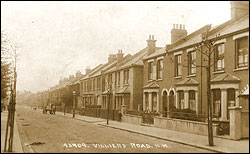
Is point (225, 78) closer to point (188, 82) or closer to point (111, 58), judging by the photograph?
point (188, 82)

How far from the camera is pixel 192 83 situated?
920 inches

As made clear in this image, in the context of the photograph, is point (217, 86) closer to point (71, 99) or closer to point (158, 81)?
point (158, 81)

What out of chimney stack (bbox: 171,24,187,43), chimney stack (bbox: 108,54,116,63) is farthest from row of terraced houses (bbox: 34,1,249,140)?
chimney stack (bbox: 108,54,116,63)

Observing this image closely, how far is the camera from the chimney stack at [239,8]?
2398cm

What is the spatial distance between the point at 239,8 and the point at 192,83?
310 inches

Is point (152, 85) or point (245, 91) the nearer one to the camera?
point (245, 91)

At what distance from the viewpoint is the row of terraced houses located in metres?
18.7

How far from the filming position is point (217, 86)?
20484 mm

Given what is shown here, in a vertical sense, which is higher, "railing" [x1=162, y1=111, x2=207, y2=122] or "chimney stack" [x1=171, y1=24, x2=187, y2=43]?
"chimney stack" [x1=171, y1=24, x2=187, y2=43]

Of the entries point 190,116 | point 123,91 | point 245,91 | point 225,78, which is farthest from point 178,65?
point 123,91

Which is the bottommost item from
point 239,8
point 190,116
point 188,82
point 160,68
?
point 190,116

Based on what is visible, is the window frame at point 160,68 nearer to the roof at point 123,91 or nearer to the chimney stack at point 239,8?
the roof at point 123,91

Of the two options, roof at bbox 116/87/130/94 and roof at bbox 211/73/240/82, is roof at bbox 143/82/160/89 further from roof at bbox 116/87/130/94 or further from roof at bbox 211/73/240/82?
roof at bbox 211/73/240/82

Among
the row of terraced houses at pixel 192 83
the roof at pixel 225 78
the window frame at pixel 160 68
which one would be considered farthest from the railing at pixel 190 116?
the window frame at pixel 160 68
